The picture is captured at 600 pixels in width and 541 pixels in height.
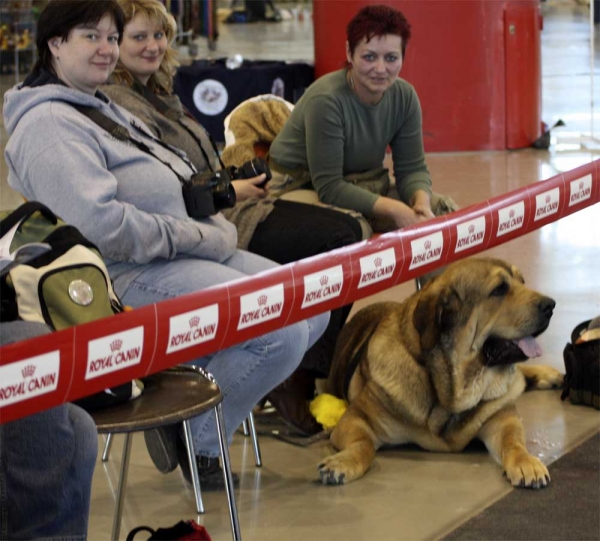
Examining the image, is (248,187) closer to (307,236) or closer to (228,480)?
(307,236)

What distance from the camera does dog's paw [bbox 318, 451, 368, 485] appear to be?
3793mm

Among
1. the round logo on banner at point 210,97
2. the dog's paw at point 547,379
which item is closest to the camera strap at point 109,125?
the dog's paw at point 547,379

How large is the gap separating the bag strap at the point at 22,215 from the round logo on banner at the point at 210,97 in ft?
24.2

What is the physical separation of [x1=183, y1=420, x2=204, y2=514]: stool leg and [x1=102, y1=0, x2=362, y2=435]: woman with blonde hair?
73 centimetres

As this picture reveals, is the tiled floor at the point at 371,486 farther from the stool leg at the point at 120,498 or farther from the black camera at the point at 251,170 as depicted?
the black camera at the point at 251,170

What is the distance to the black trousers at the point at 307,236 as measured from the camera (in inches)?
166

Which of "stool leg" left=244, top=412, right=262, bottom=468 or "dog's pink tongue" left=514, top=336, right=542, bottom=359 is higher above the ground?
"dog's pink tongue" left=514, top=336, right=542, bottom=359

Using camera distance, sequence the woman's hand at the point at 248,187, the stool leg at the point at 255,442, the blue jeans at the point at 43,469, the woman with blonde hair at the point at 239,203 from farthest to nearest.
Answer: the woman with blonde hair at the point at 239,203 → the stool leg at the point at 255,442 → the woman's hand at the point at 248,187 → the blue jeans at the point at 43,469

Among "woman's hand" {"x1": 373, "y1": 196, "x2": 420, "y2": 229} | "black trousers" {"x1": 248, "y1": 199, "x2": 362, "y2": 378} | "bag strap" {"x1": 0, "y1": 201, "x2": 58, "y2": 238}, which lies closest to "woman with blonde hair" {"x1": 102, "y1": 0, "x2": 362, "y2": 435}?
"black trousers" {"x1": 248, "y1": 199, "x2": 362, "y2": 378}

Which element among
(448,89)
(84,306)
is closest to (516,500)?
(84,306)

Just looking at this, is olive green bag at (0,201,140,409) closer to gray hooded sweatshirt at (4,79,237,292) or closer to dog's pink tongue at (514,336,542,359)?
gray hooded sweatshirt at (4,79,237,292)

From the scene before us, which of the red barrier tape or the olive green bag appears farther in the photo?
the olive green bag

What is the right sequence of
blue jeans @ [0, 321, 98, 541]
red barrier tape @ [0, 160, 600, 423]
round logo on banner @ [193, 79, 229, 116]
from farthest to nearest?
1. round logo on banner @ [193, 79, 229, 116]
2. blue jeans @ [0, 321, 98, 541]
3. red barrier tape @ [0, 160, 600, 423]

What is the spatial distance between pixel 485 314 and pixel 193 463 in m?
1.09
